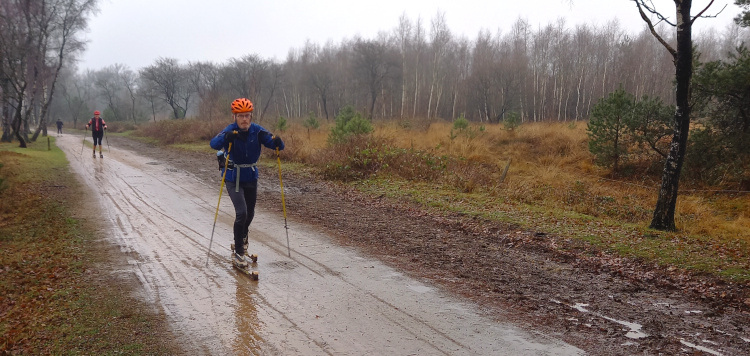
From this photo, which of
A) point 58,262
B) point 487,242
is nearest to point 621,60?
point 487,242

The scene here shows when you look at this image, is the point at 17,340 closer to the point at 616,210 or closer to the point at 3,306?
the point at 3,306

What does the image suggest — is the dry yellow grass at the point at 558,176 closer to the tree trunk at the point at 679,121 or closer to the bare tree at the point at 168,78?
the tree trunk at the point at 679,121

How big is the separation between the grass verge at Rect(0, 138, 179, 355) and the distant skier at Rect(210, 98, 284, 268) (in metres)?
1.54

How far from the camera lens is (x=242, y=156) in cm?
644

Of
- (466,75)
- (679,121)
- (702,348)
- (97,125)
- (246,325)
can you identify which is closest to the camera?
(702,348)

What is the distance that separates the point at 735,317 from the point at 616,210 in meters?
7.75

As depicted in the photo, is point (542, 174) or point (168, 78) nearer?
point (542, 174)

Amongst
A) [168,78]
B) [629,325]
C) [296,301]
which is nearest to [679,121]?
[629,325]

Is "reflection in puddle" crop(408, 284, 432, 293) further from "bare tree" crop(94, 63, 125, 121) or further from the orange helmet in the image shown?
"bare tree" crop(94, 63, 125, 121)

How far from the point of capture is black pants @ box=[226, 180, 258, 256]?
6.50 m

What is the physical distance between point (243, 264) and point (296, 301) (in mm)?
1356

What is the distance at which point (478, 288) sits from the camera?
19.4ft

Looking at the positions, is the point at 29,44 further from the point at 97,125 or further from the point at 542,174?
the point at 542,174

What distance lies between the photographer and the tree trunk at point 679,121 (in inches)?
327
